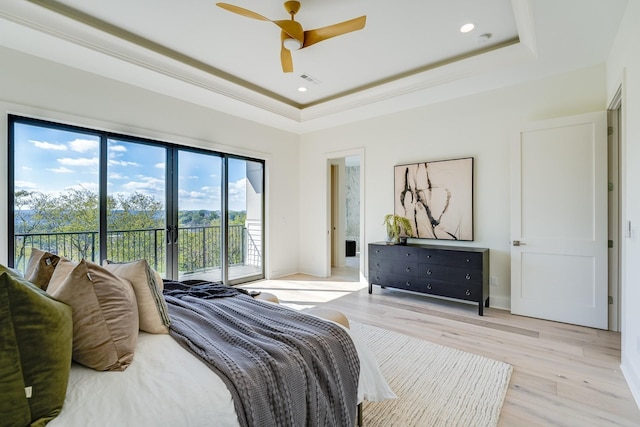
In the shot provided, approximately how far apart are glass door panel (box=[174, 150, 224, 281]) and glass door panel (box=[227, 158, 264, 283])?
0.20 meters

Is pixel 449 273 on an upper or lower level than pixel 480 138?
lower

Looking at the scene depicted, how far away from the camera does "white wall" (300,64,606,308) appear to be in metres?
3.44

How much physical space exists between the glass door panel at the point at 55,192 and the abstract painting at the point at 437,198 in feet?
12.8

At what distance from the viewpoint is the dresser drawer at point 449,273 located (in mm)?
3604

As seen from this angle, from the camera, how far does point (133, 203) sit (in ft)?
12.5

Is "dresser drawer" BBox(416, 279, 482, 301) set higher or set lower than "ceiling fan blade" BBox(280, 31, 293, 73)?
lower

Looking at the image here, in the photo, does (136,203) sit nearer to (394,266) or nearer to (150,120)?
(150,120)

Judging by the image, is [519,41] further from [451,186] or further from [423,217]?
[423,217]

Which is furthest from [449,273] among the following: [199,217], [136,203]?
[136,203]

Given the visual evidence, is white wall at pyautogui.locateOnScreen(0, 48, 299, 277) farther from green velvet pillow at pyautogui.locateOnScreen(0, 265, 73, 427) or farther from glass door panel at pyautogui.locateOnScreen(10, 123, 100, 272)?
green velvet pillow at pyautogui.locateOnScreen(0, 265, 73, 427)

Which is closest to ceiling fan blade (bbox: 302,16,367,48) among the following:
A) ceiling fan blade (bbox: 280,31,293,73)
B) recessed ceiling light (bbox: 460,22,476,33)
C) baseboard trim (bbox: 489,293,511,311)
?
ceiling fan blade (bbox: 280,31,293,73)

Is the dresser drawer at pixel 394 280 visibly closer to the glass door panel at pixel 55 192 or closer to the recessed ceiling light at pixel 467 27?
the recessed ceiling light at pixel 467 27

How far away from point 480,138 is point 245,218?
3.64 meters

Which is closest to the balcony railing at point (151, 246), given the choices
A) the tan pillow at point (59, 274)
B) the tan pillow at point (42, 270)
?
the tan pillow at point (42, 270)
